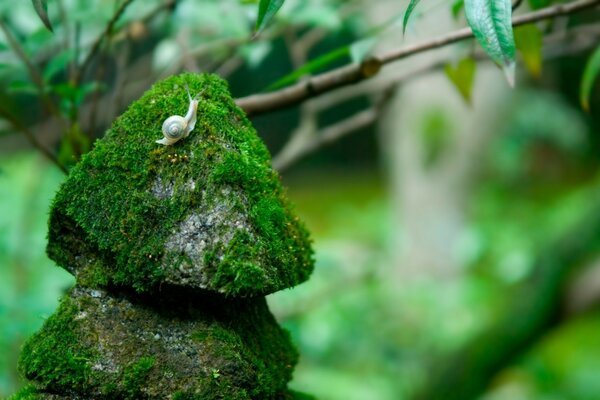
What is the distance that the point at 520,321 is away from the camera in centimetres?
294

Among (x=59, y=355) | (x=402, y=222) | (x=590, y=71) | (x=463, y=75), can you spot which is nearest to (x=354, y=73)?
(x=463, y=75)

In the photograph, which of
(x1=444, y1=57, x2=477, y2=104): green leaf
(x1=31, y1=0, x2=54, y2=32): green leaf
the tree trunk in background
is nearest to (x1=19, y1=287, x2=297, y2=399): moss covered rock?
(x1=31, y1=0, x2=54, y2=32): green leaf

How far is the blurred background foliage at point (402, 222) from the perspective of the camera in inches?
70.7

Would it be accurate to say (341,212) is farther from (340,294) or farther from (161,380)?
(161,380)

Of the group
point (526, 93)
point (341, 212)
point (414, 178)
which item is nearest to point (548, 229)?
point (414, 178)

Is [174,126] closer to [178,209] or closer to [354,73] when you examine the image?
[178,209]

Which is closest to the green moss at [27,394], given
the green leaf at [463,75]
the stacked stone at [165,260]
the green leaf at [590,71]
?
the stacked stone at [165,260]

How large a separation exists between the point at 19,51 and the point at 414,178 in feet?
10.2

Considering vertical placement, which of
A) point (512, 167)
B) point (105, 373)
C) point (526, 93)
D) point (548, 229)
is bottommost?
point (105, 373)

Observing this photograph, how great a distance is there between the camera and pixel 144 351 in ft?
2.78

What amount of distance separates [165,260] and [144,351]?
0.12 m

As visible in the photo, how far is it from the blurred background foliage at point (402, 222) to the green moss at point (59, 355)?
1.62 feet

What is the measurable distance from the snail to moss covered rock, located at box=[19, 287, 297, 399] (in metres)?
0.19

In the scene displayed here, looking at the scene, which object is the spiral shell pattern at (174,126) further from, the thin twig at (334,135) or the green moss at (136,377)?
the thin twig at (334,135)
